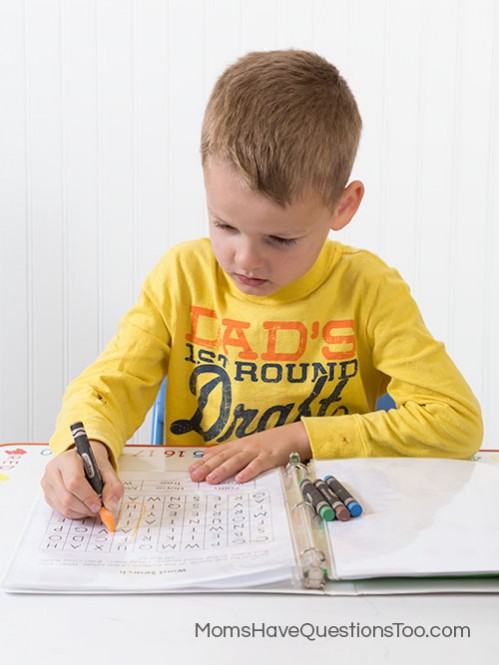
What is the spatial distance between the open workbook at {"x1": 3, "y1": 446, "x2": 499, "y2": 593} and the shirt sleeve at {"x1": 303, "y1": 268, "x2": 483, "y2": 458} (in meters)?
0.07

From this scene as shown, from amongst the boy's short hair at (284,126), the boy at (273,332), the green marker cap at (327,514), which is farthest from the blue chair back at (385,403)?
the green marker cap at (327,514)

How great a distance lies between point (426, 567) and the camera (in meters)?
0.72

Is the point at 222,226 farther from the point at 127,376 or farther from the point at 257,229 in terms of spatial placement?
the point at 127,376

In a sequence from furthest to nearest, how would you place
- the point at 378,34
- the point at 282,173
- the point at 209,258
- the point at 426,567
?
the point at 378,34
the point at 209,258
the point at 282,173
the point at 426,567

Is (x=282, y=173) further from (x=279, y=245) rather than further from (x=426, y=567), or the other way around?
(x=426, y=567)

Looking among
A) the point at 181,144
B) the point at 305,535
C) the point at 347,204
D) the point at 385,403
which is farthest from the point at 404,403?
the point at 181,144

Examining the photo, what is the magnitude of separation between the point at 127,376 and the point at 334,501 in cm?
40

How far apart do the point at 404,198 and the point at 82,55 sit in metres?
0.83

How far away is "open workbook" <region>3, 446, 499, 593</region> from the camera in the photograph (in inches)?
28.2

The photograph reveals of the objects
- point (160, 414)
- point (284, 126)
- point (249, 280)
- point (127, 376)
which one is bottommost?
point (160, 414)

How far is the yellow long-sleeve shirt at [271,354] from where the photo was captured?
111cm

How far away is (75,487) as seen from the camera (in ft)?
2.77

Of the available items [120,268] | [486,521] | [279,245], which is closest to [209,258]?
[279,245]

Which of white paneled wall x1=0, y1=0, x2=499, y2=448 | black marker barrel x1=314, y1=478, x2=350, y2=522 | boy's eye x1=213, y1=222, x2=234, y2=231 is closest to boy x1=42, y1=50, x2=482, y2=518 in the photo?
boy's eye x1=213, y1=222, x2=234, y2=231
